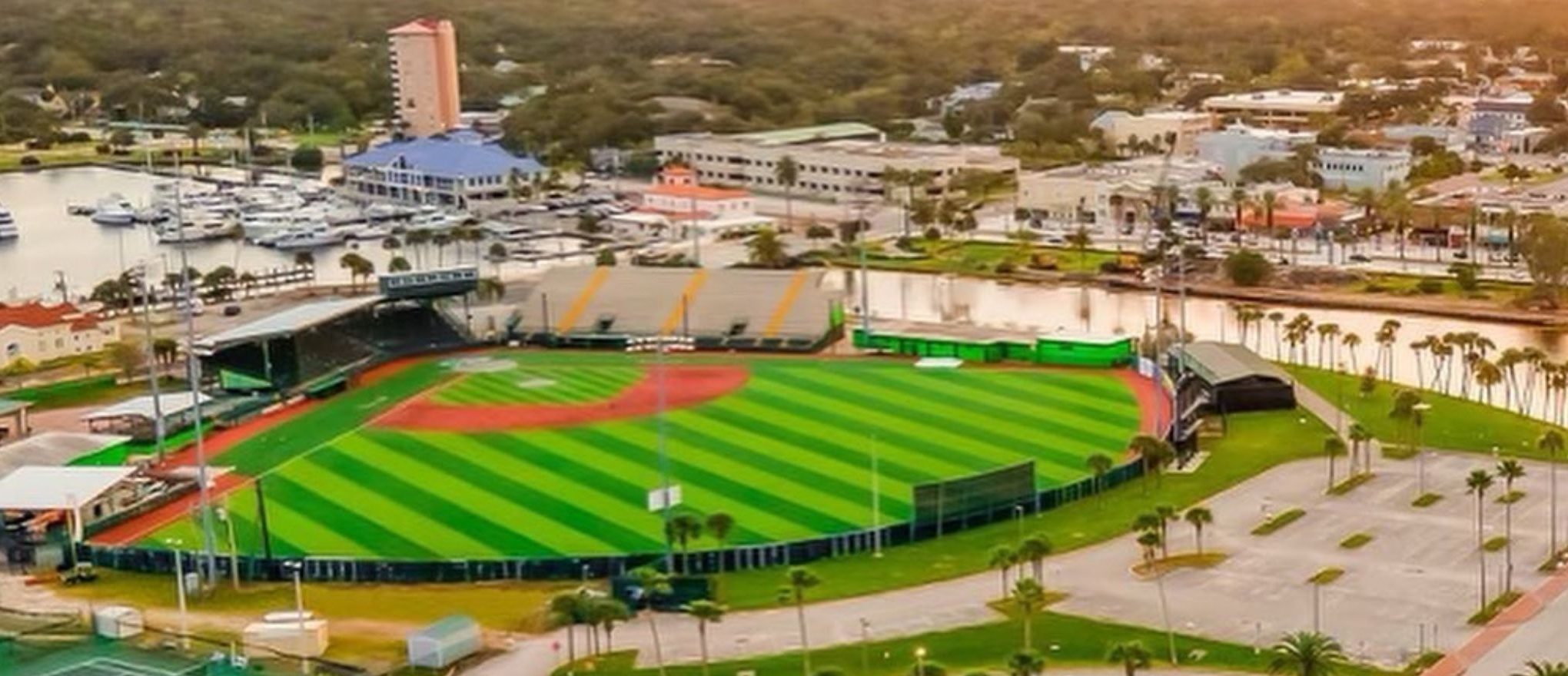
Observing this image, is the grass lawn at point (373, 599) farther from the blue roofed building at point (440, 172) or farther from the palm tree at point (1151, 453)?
the blue roofed building at point (440, 172)

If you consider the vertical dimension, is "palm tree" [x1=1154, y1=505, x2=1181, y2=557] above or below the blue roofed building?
below

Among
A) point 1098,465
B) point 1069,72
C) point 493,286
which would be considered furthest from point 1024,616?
point 1069,72

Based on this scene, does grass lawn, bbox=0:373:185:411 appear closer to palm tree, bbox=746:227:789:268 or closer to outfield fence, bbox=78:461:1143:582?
outfield fence, bbox=78:461:1143:582

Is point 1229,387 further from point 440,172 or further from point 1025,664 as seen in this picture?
point 440,172

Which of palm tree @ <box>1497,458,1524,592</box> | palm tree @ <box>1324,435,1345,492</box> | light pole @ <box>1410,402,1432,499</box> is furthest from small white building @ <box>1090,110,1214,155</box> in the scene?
palm tree @ <box>1497,458,1524,592</box>

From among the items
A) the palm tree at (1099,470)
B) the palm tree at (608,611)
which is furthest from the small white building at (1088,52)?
the palm tree at (608,611)
